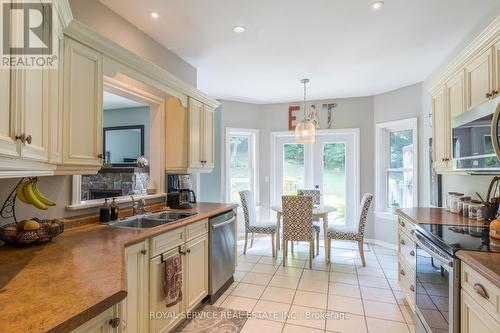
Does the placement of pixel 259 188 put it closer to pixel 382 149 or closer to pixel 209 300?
pixel 382 149

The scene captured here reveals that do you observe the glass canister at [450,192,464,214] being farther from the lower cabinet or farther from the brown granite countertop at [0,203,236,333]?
the lower cabinet

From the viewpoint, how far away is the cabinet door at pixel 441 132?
8.35 ft

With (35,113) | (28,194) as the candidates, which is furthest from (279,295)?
(35,113)

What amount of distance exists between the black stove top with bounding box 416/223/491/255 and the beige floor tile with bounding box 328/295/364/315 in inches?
40.8

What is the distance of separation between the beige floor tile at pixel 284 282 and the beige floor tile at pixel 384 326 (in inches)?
35.1

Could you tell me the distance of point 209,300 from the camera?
272cm

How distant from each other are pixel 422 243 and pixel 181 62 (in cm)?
304

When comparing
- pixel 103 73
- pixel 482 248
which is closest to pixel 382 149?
pixel 482 248

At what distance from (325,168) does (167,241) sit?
3.86 m

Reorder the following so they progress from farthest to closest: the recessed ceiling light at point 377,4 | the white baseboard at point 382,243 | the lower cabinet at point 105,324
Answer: the white baseboard at point 382,243 < the recessed ceiling light at point 377,4 < the lower cabinet at point 105,324

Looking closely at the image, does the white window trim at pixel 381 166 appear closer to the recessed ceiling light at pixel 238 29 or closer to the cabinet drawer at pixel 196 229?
the recessed ceiling light at pixel 238 29

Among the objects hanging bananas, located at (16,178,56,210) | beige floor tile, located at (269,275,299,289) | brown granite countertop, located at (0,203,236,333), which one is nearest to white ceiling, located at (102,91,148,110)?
hanging bananas, located at (16,178,56,210)

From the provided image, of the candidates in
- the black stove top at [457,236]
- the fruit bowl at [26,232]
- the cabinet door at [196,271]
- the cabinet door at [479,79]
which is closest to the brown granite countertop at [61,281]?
the fruit bowl at [26,232]

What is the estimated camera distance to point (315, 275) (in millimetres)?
3410
